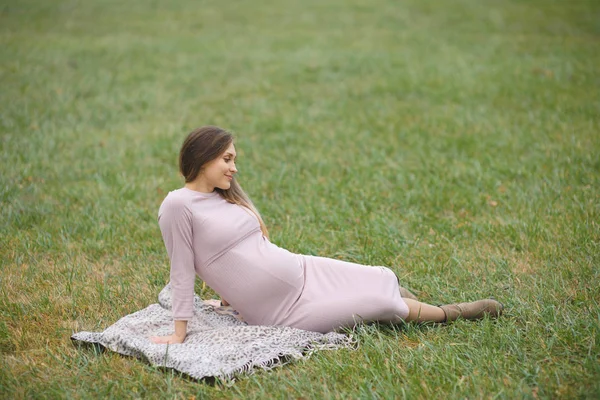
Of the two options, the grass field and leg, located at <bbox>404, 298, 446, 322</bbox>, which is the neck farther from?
leg, located at <bbox>404, 298, 446, 322</bbox>

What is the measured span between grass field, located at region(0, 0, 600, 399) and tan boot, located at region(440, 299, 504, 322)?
0.10m

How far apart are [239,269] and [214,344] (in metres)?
0.48

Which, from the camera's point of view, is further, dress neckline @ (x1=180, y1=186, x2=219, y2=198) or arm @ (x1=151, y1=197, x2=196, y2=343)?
dress neckline @ (x1=180, y1=186, x2=219, y2=198)

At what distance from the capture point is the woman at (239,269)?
156 inches

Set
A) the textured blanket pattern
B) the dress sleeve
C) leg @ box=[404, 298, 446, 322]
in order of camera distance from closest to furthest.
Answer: the textured blanket pattern → the dress sleeve → leg @ box=[404, 298, 446, 322]

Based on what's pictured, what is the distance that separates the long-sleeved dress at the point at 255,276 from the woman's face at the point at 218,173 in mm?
76

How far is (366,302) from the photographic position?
407 cm

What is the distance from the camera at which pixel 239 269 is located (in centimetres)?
402

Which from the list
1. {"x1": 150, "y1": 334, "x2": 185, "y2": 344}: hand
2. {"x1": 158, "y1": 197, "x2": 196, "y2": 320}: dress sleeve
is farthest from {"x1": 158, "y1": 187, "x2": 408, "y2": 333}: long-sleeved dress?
{"x1": 150, "y1": 334, "x2": 185, "y2": 344}: hand

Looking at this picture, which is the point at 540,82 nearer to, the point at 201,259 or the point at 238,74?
the point at 238,74

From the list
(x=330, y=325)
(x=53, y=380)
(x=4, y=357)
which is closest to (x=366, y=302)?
(x=330, y=325)

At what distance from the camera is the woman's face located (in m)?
4.05

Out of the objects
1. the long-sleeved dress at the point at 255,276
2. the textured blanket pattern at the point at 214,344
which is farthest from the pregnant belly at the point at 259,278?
the textured blanket pattern at the point at 214,344

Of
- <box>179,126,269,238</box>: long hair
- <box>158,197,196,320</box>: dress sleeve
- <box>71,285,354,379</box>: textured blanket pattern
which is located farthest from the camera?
<box>179,126,269,238</box>: long hair
